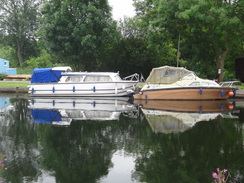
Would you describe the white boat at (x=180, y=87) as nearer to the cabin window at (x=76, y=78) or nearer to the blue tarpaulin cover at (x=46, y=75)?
the cabin window at (x=76, y=78)

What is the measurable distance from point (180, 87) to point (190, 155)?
49.4 ft

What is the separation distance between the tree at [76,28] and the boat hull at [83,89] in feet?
27.7

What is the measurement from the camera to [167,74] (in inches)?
971

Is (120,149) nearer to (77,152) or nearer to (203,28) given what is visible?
(77,152)

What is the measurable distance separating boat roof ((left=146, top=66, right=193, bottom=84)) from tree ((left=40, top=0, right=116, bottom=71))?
13014 mm

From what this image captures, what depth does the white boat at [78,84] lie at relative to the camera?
27.1 meters

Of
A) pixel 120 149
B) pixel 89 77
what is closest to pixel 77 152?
pixel 120 149

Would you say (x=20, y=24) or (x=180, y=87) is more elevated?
(x=20, y=24)

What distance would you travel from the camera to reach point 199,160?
25.6 ft

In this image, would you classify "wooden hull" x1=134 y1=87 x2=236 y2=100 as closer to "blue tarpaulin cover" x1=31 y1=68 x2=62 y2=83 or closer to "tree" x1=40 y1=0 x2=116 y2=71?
"blue tarpaulin cover" x1=31 y1=68 x2=62 y2=83

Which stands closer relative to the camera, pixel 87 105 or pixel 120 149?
pixel 120 149

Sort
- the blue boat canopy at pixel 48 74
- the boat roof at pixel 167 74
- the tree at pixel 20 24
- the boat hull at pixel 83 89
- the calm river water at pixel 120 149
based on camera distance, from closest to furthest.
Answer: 1. the calm river water at pixel 120 149
2. the boat roof at pixel 167 74
3. the boat hull at pixel 83 89
4. the blue boat canopy at pixel 48 74
5. the tree at pixel 20 24

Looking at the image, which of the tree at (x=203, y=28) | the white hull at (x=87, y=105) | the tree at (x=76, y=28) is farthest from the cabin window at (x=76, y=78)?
the tree at (x=203, y=28)

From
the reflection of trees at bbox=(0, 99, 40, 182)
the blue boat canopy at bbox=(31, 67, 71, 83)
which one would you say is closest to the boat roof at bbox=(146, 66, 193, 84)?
the blue boat canopy at bbox=(31, 67, 71, 83)
